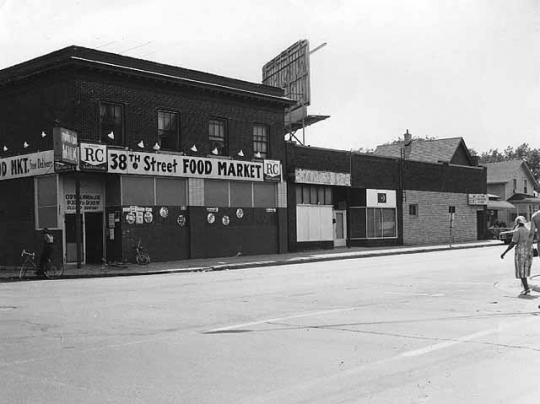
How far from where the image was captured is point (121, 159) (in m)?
26.0

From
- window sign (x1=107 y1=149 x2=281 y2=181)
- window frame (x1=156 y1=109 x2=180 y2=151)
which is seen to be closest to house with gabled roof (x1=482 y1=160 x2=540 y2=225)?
window sign (x1=107 y1=149 x2=281 y2=181)

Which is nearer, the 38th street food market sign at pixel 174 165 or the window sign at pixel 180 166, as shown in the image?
the 38th street food market sign at pixel 174 165

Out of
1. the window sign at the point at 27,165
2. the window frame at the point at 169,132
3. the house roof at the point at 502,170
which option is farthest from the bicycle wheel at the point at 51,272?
the house roof at the point at 502,170

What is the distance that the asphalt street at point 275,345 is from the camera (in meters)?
6.24

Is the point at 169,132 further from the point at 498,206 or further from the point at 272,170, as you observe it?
the point at 498,206

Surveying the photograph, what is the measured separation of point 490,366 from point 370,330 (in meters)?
2.67

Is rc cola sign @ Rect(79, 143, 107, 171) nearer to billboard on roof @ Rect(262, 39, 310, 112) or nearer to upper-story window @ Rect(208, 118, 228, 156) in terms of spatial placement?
upper-story window @ Rect(208, 118, 228, 156)

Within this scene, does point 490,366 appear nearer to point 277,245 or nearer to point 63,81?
point 63,81

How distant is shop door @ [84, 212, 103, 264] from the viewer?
2681cm

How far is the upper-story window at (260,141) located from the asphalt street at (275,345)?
55.1ft

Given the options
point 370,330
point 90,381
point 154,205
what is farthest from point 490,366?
point 154,205

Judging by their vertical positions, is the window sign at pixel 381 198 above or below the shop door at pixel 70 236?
above

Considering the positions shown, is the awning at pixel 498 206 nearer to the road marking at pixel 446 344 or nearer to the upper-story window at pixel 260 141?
the upper-story window at pixel 260 141

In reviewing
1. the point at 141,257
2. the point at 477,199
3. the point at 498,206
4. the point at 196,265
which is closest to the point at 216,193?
the point at 196,265
